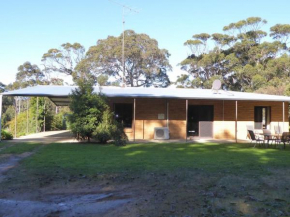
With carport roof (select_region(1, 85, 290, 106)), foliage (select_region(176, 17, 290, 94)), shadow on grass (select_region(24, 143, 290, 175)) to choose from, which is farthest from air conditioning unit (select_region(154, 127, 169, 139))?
foliage (select_region(176, 17, 290, 94))

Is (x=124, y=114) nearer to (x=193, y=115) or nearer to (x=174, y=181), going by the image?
(x=193, y=115)

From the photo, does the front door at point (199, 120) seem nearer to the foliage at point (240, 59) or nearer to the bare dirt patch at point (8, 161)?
the bare dirt patch at point (8, 161)

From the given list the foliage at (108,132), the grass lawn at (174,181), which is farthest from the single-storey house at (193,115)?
the grass lawn at (174,181)

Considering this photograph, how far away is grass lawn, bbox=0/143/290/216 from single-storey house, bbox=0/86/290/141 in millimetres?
7243

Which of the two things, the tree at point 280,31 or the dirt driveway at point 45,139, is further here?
the tree at point 280,31

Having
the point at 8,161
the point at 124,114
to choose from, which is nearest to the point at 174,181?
the point at 8,161

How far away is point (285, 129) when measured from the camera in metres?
17.5

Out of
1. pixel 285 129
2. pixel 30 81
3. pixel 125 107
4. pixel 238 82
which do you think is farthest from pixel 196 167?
pixel 30 81

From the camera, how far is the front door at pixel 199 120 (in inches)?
674

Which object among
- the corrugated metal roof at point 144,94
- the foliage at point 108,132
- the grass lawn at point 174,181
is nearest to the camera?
the grass lawn at point 174,181

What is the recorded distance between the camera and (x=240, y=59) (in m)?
35.3

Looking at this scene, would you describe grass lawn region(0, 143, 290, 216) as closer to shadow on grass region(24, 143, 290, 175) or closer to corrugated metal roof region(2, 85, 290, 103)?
shadow on grass region(24, 143, 290, 175)

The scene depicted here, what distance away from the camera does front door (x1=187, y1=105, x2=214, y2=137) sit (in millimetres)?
17125

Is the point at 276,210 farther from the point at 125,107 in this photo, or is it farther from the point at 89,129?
the point at 125,107
